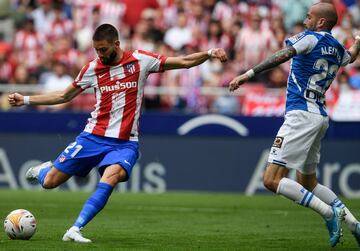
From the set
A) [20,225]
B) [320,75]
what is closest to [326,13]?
[320,75]

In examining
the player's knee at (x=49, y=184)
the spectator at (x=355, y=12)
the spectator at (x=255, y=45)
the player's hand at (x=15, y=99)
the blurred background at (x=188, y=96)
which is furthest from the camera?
the spectator at (x=355, y=12)

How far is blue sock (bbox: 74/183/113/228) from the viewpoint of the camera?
10.5m

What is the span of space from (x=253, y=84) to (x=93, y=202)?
1155 cm

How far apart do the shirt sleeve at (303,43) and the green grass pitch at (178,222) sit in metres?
2.22

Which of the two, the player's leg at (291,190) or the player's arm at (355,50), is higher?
the player's arm at (355,50)

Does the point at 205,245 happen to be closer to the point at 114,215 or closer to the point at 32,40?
the point at 114,215

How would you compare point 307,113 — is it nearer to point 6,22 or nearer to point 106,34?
point 106,34

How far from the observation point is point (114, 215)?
14664mm

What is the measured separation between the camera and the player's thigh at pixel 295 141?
417 inches

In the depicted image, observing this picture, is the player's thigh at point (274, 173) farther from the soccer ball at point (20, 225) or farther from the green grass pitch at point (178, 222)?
the soccer ball at point (20, 225)

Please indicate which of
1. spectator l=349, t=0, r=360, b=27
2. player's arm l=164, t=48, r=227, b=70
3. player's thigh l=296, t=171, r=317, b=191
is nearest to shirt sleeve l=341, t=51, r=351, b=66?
player's thigh l=296, t=171, r=317, b=191

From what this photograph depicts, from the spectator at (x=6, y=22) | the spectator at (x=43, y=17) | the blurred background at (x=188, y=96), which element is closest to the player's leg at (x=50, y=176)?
the blurred background at (x=188, y=96)

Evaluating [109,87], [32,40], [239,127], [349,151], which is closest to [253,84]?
[239,127]

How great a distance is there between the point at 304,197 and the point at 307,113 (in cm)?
99
